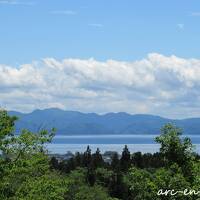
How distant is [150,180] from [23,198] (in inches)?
284

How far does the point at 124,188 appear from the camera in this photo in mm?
154750

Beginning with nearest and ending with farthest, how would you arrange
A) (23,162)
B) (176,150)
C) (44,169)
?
(176,150)
(23,162)
(44,169)

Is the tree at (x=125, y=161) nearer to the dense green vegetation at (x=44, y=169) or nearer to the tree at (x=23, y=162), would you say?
the dense green vegetation at (x=44, y=169)

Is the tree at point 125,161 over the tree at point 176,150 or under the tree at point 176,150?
under

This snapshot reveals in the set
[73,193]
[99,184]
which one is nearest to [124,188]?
[99,184]

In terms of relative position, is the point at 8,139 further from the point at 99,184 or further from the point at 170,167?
the point at 99,184

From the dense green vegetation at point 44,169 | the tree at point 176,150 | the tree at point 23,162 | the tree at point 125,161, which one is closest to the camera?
the dense green vegetation at point 44,169

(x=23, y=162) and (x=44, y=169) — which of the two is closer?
(x=23, y=162)

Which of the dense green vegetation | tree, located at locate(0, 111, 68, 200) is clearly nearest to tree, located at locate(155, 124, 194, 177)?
the dense green vegetation

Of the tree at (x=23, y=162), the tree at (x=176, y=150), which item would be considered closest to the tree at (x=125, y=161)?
the tree at (x=23, y=162)

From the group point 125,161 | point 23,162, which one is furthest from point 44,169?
point 125,161

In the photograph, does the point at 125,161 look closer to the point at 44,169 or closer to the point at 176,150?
the point at 44,169

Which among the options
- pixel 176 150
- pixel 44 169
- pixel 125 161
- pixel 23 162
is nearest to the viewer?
pixel 176 150

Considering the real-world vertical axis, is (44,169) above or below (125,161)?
above
